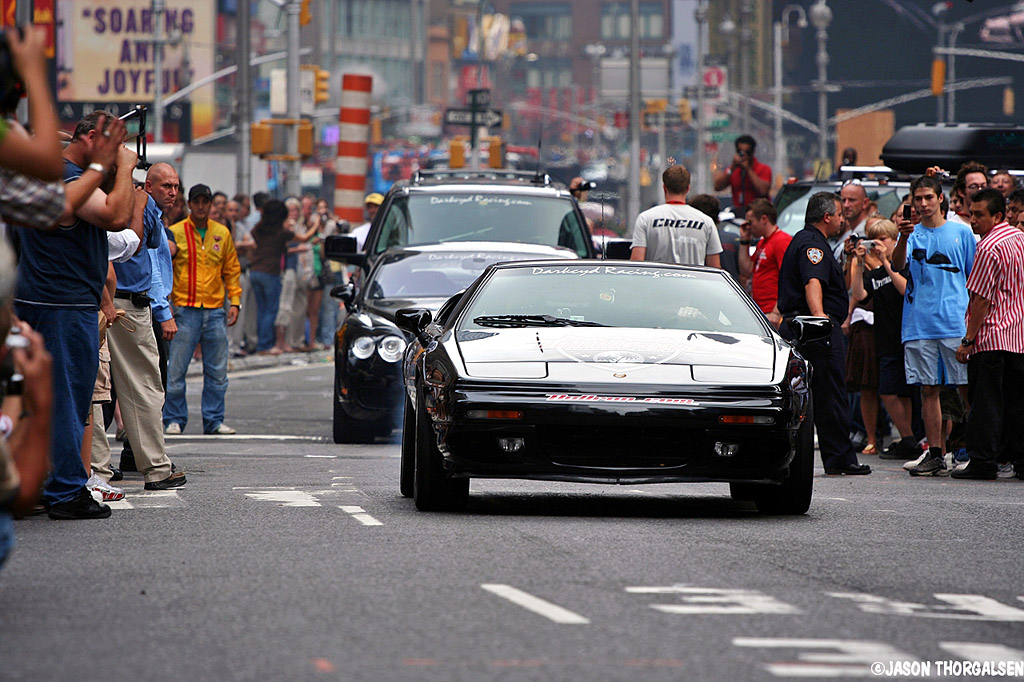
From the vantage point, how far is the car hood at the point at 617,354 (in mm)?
9219

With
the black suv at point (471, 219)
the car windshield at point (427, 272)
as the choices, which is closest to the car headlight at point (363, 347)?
the car windshield at point (427, 272)

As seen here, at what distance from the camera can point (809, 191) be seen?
19938mm

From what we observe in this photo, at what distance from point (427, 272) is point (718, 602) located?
906 cm

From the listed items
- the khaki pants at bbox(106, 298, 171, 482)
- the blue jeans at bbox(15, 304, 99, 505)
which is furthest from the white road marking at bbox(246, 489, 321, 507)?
the blue jeans at bbox(15, 304, 99, 505)

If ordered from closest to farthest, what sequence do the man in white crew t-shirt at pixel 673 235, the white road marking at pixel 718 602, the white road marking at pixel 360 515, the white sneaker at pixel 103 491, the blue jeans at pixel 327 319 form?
the white road marking at pixel 718 602, the white road marking at pixel 360 515, the white sneaker at pixel 103 491, the man in white crew t-shirt at pixel 673 235, the blue jeans at pixel 327 319

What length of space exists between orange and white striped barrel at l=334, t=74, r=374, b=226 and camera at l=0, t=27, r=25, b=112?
26.0m

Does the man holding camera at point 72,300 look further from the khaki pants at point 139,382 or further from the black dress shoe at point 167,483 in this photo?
the black dress shoe at point 167,483

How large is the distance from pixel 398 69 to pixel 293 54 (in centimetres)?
11507

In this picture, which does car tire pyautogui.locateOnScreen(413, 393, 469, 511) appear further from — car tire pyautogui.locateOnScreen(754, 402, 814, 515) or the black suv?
the black suv

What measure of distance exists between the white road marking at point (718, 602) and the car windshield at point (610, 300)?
3.18 metres

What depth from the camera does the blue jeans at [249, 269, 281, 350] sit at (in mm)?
24125

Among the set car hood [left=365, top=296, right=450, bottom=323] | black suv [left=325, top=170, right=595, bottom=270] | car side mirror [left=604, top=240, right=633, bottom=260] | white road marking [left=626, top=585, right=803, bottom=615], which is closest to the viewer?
white road marking [left=626, top=585, right=803, bottom=615]

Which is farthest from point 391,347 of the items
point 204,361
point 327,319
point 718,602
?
point 327,319

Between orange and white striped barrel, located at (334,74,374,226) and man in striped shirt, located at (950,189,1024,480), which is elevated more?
orange and white striped barrel, located at (334,74,374,226)
